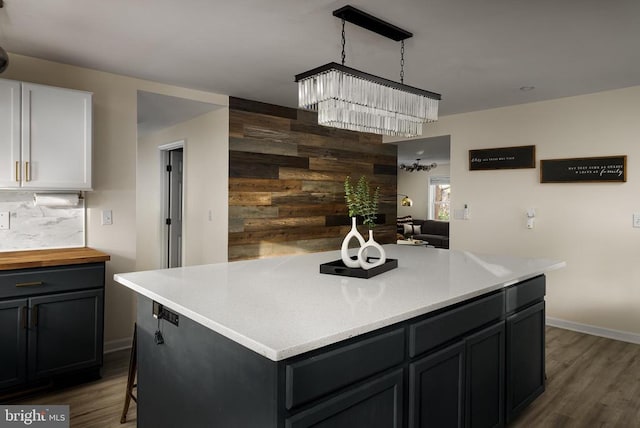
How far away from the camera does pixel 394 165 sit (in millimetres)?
6242

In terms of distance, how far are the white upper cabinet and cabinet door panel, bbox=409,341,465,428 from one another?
273 centimetres

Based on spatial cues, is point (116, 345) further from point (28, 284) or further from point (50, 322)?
point (28, 284)

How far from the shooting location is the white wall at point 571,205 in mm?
3928

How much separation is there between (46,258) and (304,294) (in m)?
2.01

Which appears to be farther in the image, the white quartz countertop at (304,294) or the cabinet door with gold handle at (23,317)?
the cabinet door with gold handle at (23,317)

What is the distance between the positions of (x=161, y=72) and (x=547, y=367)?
3.88 meters

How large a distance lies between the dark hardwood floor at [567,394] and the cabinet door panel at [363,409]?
1.28 m

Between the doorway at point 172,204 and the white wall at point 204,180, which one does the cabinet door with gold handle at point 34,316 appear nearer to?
the white wall at point 204,180

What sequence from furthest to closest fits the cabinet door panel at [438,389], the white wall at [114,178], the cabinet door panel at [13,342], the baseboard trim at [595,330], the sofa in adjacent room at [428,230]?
1. the sofa in adjacent room at [428,230]
2. the baseboard trim at [595,330]
3. the white wall at [114,178]
4. the cabinet door panel at [13,342]
5. the cabinet door panel at [438,389]

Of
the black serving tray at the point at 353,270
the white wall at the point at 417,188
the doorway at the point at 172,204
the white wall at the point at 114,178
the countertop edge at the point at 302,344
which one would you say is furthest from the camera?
the white wall at the point at 417,188

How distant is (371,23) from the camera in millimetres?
2463

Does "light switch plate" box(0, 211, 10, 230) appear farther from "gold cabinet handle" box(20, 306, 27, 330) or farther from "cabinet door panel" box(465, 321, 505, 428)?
"cabinet door panel" box(465, 321, 505, 428)

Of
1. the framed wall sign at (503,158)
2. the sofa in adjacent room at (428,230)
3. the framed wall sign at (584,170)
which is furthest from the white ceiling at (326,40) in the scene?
the sofa in adjacent room at (428,230)

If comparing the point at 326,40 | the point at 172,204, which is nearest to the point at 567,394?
the point at 326,40
